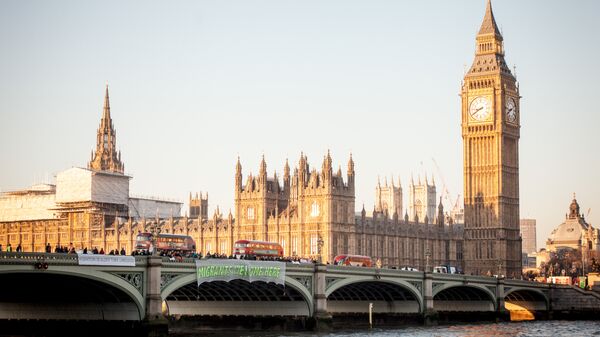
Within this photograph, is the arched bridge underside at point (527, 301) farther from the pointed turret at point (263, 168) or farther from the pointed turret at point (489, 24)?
the pointed turret at point (489, 24)

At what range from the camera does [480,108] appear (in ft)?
530

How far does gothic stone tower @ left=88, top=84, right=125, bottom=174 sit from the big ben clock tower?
5824 cm

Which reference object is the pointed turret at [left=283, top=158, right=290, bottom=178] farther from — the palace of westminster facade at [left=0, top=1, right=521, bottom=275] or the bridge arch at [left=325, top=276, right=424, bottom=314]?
the bridge arch at [left=325, top=276, right=424, bottom=314]

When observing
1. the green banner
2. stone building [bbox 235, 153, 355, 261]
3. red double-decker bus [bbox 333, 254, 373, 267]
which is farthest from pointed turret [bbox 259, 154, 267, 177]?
the green banner

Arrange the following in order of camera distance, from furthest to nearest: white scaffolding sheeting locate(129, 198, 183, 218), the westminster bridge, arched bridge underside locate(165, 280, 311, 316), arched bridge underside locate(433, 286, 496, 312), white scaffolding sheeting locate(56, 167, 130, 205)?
1. white scaffolding sheeting locate(129, 198, 183, 218)
2. white scaffolding sheeting locate(56, 167, 130, 205)
3. arched bridge underside locate(433, 286, 496, 312)
4. arched bridge underside locate(165, 280, 311, 316)
5. the westminster bridge

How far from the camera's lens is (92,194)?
16750 centimetres

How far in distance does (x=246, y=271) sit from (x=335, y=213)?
5762 cm

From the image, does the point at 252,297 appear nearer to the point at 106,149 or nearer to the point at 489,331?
the point at 489,331

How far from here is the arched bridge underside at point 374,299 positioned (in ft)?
331

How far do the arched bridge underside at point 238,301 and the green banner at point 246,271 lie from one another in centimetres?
494

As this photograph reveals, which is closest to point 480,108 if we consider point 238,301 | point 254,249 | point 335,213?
point 335,213

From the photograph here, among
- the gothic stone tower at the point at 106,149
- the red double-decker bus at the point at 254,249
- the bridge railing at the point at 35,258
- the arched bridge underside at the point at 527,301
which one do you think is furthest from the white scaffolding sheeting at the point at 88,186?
the bridge railing at the point at 35,258

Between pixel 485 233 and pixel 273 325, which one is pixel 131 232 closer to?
pixel 485 233

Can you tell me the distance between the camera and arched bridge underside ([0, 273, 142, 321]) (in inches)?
2862
